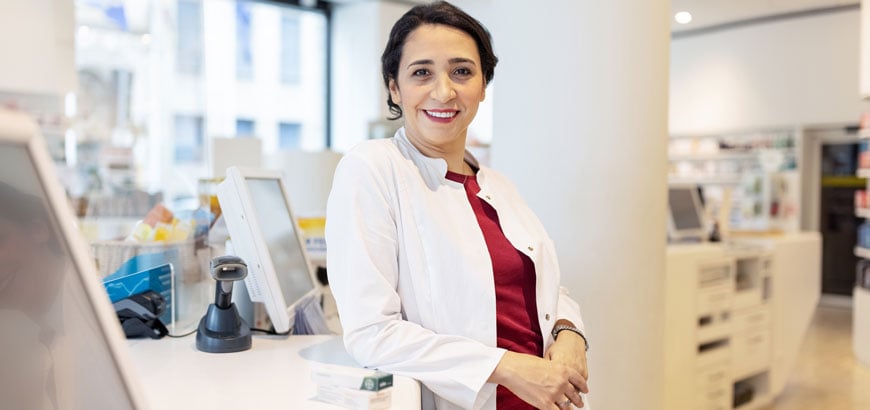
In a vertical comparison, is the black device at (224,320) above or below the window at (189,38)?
below

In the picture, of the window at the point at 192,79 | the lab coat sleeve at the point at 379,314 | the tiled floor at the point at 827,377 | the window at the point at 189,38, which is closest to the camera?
the lab coat sleeve at the point at 379,314

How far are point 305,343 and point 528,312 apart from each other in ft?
1.69

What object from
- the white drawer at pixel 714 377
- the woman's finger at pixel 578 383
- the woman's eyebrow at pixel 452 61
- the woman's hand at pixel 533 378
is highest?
the woman's eyebrow at pixel 452 61

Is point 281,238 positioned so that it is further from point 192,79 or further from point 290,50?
point 290,50

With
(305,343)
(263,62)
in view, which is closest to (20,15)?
(263,62)

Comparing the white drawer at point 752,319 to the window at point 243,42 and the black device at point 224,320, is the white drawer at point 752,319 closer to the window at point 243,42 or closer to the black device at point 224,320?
the black device at point 224,320

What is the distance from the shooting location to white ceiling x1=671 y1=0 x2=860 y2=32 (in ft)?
27.4

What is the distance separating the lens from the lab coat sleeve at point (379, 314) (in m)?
1.37

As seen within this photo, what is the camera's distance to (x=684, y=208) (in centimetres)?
486

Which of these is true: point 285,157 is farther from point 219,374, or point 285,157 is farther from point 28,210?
point 28,210

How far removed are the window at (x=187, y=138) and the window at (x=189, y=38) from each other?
21.5 inches

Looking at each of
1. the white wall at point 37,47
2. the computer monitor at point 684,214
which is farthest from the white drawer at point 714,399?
the white wall at point 37,47

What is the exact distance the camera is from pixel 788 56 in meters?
8.92

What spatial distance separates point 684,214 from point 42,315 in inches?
183
